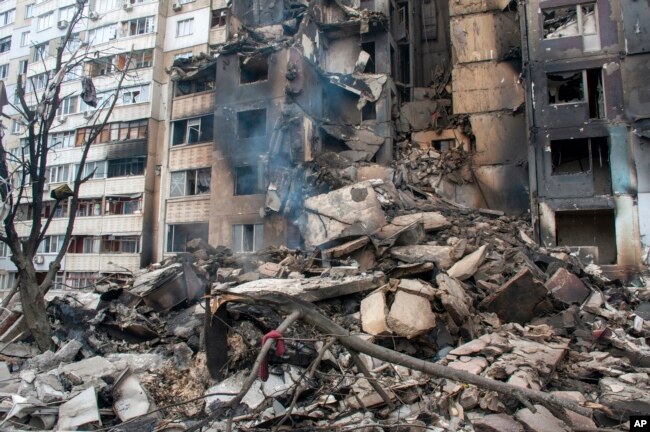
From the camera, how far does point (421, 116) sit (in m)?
22.0

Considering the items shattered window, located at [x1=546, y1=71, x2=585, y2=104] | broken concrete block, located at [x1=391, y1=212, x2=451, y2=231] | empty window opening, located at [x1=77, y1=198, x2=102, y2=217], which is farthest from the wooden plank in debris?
empty window opening, located at [x1=77, y1=198, x2=102, y2=217]

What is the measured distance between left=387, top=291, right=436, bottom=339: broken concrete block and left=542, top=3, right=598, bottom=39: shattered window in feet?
48.2

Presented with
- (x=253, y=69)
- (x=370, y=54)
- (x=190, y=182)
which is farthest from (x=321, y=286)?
(x=370, y=54)

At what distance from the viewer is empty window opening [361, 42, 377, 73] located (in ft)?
74.1

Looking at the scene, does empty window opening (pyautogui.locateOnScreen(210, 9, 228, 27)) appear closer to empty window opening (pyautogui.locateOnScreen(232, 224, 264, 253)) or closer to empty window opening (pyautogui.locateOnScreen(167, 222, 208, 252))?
empty window opening (pyautogui.locateOnScreen(167, 222, 208, 252))

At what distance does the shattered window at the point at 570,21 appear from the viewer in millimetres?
16875

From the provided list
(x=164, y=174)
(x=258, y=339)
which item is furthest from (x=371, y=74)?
(x=258, y=339)

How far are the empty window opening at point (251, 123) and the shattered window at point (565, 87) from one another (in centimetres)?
1181

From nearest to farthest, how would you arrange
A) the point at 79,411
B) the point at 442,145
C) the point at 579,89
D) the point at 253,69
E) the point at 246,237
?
1. the point at 79,411
2. the point at 579,89
3. the point at 246,237
4. the point at 253,69
5. the point at 442,145

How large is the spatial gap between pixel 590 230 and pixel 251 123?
14.9m

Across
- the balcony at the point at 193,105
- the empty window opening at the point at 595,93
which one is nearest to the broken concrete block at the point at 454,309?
the empty window opening at the point at 595,93

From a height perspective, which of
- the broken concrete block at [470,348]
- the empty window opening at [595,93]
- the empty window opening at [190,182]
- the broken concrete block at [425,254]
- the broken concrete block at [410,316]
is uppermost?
the empty window opening at [595,93]

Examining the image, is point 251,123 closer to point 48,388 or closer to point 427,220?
point 427,220

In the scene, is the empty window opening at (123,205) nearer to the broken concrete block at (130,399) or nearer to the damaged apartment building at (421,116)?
the damaged apartment building at (421,116)
